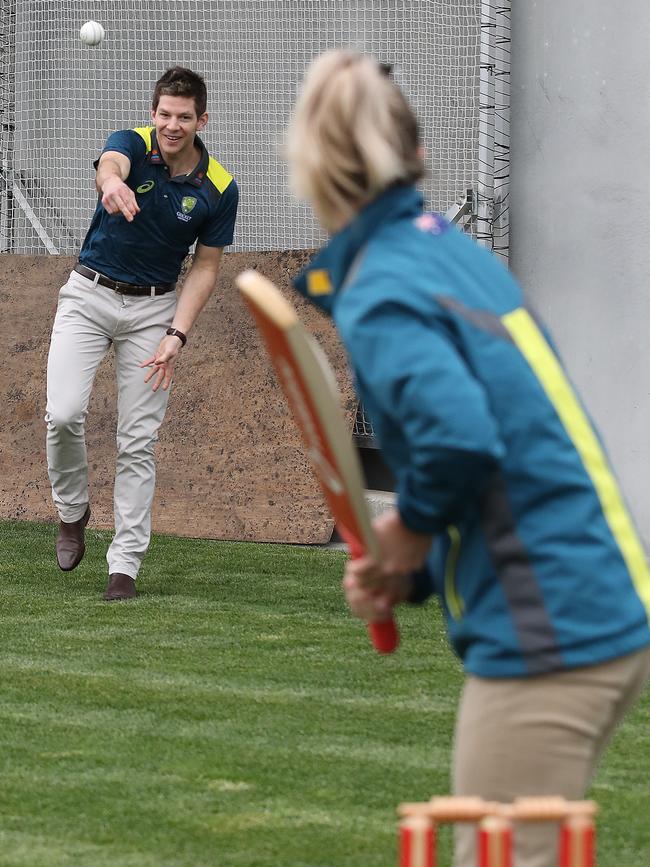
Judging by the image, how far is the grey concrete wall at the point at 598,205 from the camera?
25.6 ft

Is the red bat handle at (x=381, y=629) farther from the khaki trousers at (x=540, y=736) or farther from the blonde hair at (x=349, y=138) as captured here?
the blonde hair at (x=349, y=138)

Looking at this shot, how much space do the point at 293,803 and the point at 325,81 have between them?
2229 millimetres

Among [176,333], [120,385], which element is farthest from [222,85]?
[176,333]

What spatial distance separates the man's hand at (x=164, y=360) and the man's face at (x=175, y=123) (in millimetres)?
785

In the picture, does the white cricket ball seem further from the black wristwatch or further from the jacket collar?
the jacket collar

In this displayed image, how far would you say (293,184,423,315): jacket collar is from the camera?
2.16m

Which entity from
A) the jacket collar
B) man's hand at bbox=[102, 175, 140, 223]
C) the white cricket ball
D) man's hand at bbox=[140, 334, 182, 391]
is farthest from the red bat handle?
the white cricket ball

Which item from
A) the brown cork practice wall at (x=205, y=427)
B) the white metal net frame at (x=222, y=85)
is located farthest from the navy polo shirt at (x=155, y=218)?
the white metal net frame at (x=222, y=85)

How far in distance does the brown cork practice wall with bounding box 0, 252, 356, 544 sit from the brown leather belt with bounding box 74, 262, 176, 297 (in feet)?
6.89

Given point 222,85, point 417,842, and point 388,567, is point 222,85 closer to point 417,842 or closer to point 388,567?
point 388,567

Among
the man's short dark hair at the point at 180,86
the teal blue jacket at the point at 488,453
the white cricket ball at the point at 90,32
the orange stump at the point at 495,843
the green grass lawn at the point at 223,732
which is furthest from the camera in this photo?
the white cricket ball at the point at 90,32

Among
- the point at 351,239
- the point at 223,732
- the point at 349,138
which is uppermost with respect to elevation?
the point at 349,138

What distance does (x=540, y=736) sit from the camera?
6.93 feet

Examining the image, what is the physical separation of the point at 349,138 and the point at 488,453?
48 centimetres
